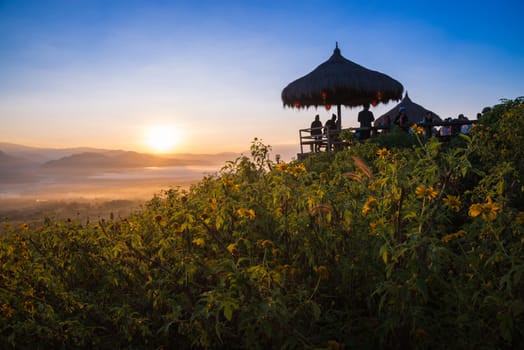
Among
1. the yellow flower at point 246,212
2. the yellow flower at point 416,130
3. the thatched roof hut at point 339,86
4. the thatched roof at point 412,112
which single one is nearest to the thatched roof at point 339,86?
the thatched roof hut at point 339,86

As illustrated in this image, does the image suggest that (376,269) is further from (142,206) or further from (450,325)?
(142,206)

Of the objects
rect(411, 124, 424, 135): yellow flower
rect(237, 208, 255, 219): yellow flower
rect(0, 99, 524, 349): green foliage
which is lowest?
rect(0, 99, 524, 349): green foliage

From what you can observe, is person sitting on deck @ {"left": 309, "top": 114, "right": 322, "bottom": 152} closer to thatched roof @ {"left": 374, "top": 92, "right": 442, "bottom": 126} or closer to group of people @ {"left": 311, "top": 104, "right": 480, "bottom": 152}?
group of people @ {"left": 311, "top": 104, "right": 480, "bottom": 152}

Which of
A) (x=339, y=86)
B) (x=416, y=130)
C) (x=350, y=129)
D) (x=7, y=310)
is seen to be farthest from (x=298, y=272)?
(x=339, y=86)

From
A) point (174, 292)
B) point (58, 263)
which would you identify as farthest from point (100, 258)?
point (174, 292)

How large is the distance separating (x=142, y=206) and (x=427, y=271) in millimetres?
3956

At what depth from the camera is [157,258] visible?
282cm

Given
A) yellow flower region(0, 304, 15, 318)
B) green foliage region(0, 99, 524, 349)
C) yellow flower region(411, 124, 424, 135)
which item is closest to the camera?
green foliage region(0, 99, 524, 349)

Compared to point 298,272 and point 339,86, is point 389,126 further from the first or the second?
point 298,272

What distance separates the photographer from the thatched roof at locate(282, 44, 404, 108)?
13.9 meters

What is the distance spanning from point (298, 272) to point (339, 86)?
12.4 metres

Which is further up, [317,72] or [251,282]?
[317,72]

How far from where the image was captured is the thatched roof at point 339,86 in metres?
13.9

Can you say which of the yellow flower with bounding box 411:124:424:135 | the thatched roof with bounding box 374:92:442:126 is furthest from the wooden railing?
the thatched roof with bounding box 374:92:442:126
